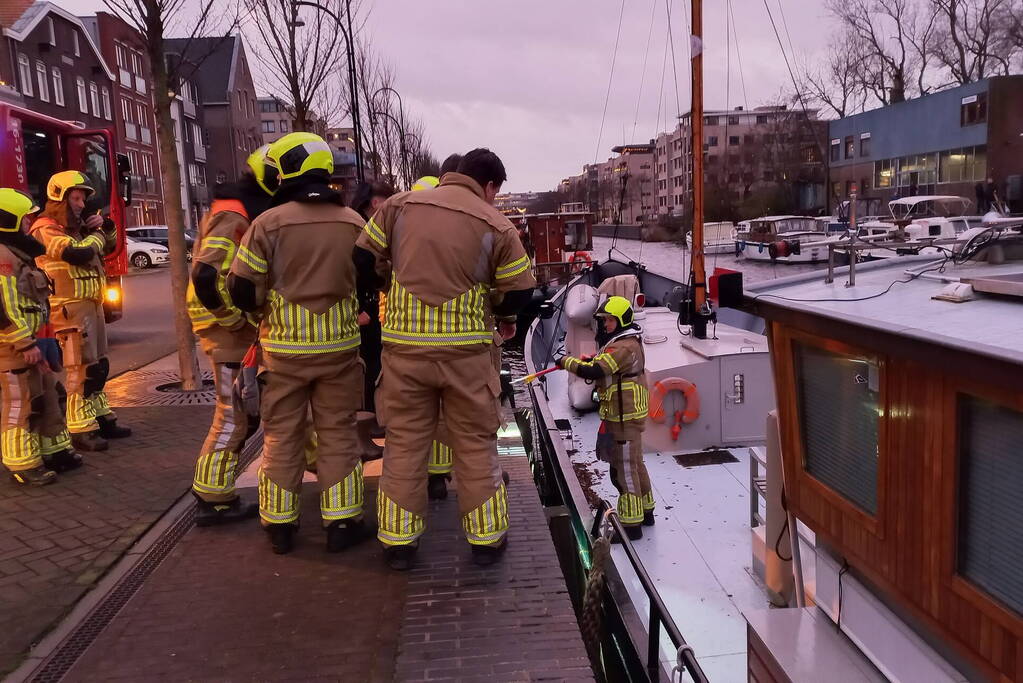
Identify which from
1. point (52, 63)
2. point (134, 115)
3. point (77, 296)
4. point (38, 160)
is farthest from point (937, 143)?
point (77, 296)

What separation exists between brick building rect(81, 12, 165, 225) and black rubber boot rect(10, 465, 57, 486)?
41.2 metres

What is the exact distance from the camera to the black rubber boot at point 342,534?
3846 millimetres

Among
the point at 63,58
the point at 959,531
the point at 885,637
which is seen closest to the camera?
the point at 959,531

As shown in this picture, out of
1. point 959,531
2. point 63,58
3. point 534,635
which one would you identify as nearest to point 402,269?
point 534,635

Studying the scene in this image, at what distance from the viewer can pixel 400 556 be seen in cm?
364

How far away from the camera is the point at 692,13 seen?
1288cm

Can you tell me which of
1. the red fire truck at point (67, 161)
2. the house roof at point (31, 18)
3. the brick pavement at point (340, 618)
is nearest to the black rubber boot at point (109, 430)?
the red fire truck at point (67, 161)

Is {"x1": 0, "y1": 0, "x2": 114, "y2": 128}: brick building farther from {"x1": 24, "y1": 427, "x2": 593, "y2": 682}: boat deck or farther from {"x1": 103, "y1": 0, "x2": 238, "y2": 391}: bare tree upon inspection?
{"x1": 24, "y1": 427, "x2": 593, "y2": 682}: boat deck

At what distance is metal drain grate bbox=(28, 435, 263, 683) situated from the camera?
9.91 feet

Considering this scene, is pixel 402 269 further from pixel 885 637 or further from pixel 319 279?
pixel 885 637

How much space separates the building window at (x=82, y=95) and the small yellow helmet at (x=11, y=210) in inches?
1528

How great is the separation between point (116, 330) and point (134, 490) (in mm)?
→ 10737

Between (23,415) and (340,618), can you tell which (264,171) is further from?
(23,415)

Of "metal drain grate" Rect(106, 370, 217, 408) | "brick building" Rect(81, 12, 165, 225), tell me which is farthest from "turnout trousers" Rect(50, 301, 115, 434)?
"brick building" Rect(81, 12, 165, 225)
